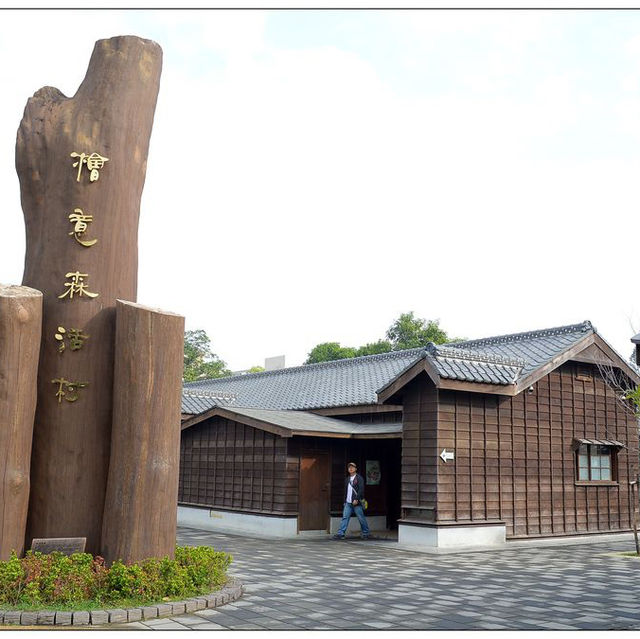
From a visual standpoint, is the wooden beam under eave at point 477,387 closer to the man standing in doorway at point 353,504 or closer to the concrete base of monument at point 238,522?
the man standing in doorway at point 353,504

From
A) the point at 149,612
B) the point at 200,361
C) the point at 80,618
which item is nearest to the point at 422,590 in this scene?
the point at 149,612

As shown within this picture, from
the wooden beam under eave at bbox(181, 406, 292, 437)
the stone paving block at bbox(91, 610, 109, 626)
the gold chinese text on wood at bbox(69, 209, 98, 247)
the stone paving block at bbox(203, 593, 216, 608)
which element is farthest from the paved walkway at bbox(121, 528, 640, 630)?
the gold chinese text on wood at bbox(69, 209, 98, 247)

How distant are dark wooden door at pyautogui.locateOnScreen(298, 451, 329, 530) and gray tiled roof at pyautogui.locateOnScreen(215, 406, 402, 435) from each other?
705 mm

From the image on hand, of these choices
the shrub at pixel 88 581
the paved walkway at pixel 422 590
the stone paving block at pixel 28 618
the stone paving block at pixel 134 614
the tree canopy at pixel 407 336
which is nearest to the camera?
the stone paving block at pixel 28 618

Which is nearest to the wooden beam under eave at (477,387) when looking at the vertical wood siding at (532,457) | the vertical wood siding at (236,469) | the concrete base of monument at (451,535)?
the vertical wood siding at (532,457)

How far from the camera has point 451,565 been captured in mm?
11375

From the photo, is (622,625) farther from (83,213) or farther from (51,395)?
(83,213)

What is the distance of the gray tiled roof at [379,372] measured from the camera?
14070 mm

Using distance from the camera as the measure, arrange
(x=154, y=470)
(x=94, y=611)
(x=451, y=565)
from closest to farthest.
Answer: (x=94, y=611), (x=154, y=470), (x=451, y=565)

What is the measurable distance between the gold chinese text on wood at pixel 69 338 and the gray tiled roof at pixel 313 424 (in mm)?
7221

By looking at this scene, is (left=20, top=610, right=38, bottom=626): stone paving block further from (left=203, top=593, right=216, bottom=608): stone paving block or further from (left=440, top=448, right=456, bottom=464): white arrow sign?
(left=440, top=448, right=456, bottom=464): white arrow sign

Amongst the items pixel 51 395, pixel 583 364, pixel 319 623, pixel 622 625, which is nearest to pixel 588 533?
pixel 583 364

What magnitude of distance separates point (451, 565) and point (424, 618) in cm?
422

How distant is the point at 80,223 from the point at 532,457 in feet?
34.2
